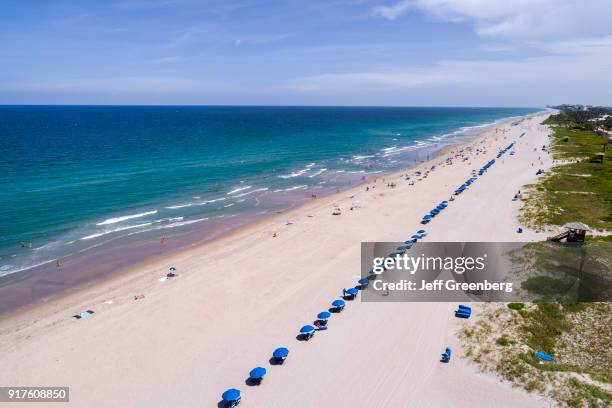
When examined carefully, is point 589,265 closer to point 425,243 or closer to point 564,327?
point 564,327

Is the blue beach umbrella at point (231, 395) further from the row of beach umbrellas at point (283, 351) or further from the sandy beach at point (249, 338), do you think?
the sandy beach at point (249, 338)

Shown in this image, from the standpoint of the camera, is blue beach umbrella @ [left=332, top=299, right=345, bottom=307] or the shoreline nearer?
blue beach umbrella @ [left=332, top=299, right=345, bottom=307]

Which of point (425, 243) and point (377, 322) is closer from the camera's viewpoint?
point (377, 322)

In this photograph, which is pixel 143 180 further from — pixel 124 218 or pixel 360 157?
pixel 360 157

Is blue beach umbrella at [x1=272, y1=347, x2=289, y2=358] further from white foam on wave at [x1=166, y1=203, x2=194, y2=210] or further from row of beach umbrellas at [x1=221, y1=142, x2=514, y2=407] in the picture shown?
white foam on wave at [x1=166, y1=203, x2=194, y2=210]

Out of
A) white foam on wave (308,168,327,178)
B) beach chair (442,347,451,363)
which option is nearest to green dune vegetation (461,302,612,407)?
beach chair (442,347,451,363)

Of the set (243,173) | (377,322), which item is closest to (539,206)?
(377,322)
